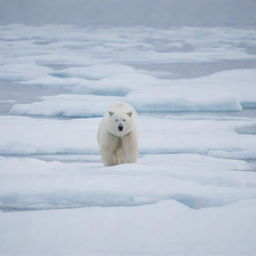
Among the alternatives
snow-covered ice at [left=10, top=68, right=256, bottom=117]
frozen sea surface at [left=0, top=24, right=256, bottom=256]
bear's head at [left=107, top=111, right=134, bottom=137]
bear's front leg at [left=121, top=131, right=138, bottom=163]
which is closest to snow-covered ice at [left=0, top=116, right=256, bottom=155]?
frozen sea surface at [left=0, top=24, right=256, bottom=256]

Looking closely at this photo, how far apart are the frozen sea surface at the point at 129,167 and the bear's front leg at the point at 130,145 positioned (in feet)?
0.71

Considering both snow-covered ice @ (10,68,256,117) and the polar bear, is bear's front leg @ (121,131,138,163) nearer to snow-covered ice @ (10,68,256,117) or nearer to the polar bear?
the polar bear

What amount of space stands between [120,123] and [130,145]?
0.24 meters

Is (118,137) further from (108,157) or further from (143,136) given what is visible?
(143,136)

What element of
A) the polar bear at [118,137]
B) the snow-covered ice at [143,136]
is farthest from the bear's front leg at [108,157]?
the snow-covered ice at [143,136]

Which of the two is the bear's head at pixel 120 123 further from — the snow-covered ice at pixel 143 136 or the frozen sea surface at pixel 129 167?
the snow-covered ice at pixel 143 136

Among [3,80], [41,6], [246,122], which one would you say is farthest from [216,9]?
[246,122]

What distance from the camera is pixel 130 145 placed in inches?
161

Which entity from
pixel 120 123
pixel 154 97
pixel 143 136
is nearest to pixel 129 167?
pixel 120 123

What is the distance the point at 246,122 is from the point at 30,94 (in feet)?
12.3

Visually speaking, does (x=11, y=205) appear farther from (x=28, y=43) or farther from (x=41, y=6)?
(x=41, y=6)

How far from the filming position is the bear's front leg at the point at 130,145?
407 centimetres

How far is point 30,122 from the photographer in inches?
245

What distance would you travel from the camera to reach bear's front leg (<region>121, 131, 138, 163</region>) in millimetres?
4074
